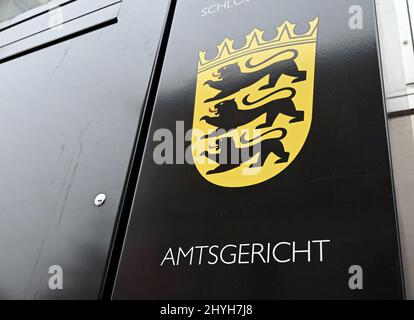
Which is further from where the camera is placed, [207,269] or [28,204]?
[28,204]

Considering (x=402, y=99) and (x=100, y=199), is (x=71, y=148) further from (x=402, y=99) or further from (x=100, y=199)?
(x=402, y=99)

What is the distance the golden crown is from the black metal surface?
0.84 feet

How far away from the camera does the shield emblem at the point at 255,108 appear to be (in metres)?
1.07

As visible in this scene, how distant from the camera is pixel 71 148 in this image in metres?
1.49

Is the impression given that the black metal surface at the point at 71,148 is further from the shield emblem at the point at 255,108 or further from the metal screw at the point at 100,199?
the shield emblem at the point at 255,108

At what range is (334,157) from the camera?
996mm

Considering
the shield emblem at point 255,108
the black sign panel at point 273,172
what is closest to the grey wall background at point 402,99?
the black sign panel at point 273,172

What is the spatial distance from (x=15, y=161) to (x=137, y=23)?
676mm

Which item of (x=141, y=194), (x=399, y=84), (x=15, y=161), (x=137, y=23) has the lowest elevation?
(x=141, y=194)

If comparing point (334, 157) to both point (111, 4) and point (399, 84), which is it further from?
point (111, 4)

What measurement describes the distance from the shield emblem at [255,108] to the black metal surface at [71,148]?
27 centimetres

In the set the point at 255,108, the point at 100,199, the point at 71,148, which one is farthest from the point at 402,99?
the point at 71,148

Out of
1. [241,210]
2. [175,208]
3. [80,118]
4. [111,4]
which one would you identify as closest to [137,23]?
[111,4]

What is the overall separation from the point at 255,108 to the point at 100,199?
49 cm
